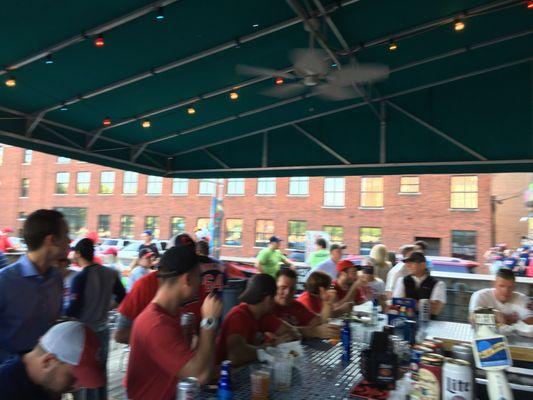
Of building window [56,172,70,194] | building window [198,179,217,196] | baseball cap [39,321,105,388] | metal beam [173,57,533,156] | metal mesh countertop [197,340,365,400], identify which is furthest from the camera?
building window [56,172,70,194]

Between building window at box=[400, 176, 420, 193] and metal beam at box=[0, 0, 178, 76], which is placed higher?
building window at box=[400, 176, 420, 193]

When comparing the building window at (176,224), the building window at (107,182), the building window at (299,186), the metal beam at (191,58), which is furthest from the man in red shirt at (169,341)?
the building window at (107,182)

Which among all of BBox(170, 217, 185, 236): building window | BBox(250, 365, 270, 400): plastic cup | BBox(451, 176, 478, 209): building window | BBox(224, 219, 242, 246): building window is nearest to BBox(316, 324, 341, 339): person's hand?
BBox(250, 365, 270, 400): plastic cup

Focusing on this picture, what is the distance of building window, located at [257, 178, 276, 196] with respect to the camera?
1067 inches

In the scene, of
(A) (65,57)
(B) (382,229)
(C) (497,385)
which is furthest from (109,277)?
(B) (382,229)

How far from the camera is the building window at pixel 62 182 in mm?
33000

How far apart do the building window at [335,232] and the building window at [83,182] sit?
19.1 meters

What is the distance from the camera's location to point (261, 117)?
6.86 metres

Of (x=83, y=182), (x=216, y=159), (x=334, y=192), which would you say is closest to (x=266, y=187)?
(x=334, y=192)

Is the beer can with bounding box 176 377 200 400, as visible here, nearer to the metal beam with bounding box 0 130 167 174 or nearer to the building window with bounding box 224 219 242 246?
the metal beam with bounding box 0 130 167 174

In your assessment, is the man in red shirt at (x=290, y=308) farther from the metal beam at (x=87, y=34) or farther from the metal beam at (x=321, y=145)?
the metal beam at (x=321, y=145)

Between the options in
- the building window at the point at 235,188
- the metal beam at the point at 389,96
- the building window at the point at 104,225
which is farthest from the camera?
the building window at the point at 104,225

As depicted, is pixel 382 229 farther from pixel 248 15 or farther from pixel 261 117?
pixel 248 15

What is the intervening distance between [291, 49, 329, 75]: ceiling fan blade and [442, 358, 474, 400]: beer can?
10.4 ft
